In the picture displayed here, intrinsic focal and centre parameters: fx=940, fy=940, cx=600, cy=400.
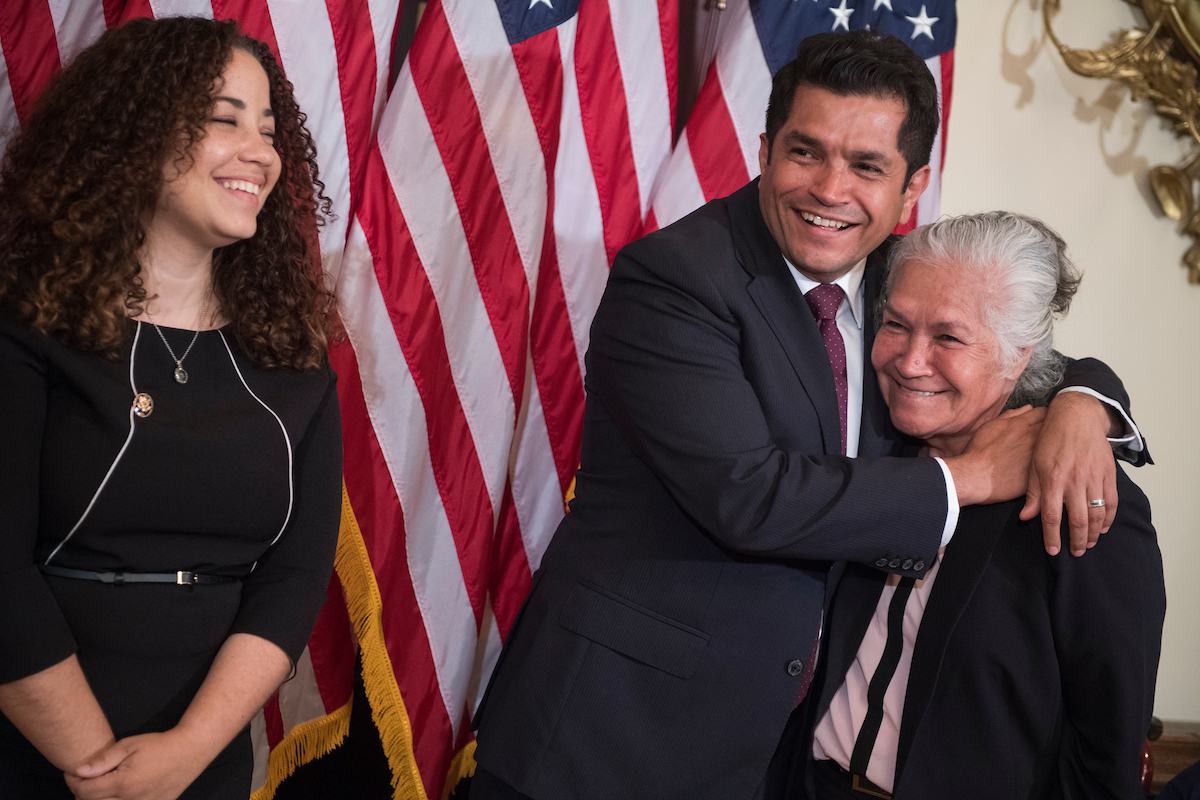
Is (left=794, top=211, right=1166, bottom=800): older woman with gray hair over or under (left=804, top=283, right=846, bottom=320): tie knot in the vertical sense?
under

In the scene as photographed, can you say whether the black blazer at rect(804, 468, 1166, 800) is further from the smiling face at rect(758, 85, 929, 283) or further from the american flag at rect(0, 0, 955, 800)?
the american flag at rect(0, 0, 955, 800)

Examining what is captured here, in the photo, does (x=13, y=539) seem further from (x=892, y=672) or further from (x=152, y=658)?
(x=892, y=672)

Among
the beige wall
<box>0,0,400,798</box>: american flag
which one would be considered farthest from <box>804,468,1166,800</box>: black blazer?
the beige wall

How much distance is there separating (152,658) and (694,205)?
5.62 feet

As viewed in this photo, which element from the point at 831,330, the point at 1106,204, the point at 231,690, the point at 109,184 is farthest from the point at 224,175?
the point at 1106,204

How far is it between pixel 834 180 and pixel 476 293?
106cm

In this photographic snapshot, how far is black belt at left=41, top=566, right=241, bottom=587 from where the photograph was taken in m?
1.33

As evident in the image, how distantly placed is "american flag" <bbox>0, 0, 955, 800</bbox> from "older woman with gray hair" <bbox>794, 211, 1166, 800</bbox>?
1.05 metres

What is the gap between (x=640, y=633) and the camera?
1.52 m

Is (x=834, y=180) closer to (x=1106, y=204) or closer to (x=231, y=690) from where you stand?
(x=231, y=690)

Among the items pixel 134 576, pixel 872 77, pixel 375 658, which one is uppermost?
pixel 872 77

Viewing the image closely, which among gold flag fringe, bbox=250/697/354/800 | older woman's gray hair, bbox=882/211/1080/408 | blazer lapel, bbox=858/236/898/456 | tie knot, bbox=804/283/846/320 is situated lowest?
gold flag fringe, bbox=250/697/354/800

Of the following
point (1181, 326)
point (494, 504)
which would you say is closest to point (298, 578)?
point (494, 504)

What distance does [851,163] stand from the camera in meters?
1.62
